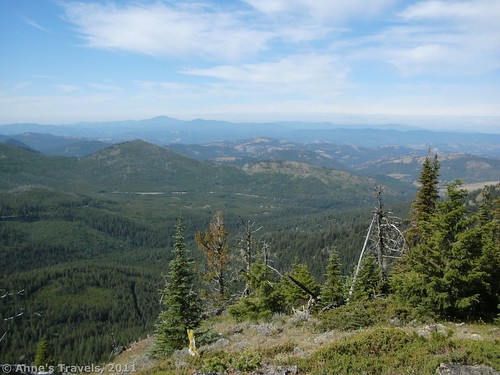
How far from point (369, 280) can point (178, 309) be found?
1390cm

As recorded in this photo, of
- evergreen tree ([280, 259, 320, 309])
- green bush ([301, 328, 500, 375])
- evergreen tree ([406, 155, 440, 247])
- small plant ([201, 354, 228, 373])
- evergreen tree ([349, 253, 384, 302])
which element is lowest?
evergreen tree ([280, 259, 320, 309])

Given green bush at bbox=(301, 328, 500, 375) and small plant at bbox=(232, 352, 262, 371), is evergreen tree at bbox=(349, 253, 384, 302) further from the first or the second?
small plant at bbox=(232, 352, 262, 371)

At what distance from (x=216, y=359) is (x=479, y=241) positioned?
12666mm

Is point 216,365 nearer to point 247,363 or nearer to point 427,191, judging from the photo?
point 247,363

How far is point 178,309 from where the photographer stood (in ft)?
66.5

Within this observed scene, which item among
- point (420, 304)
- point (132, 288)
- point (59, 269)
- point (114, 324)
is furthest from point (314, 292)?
point (59, 269)

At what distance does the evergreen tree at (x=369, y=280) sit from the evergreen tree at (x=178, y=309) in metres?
11.5

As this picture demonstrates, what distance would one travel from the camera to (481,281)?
15.3 m

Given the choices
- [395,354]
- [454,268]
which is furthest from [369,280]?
[395,354]

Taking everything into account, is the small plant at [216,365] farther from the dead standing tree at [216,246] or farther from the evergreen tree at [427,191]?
the evergreen tree at [427,191]

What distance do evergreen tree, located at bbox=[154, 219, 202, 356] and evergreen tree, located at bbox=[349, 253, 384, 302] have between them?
11519 millimetres

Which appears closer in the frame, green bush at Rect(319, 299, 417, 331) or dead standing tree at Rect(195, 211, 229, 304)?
green bush at Rect(319, 299, 417, 331)

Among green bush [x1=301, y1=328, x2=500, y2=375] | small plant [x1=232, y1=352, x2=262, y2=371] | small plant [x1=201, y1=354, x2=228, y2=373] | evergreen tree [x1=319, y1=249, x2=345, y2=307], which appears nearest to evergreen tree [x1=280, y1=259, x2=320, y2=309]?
evergreen tree [x1=319, y1=249, x2=345, y2=307]

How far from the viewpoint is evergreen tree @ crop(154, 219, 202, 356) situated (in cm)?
1983
